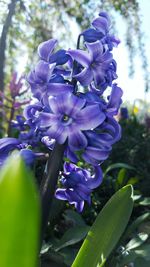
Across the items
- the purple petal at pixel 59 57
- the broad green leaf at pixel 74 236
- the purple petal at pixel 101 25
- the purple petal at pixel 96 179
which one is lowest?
the broad green leaf at pixel 74 236

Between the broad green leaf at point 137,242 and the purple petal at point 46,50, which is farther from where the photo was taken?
the broad green leaf at point 137,242

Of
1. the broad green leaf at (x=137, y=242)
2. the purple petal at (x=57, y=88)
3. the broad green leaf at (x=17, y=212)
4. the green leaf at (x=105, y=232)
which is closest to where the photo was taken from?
the broad green leaf at (x=17, y=212)

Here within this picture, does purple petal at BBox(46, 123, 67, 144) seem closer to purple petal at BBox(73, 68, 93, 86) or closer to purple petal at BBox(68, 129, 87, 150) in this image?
purple petal at BBox(68, 129, 87, 150)

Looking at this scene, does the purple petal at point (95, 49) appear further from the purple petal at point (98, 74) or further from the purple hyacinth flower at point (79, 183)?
the purple hyacinth flower at point (79, 183)

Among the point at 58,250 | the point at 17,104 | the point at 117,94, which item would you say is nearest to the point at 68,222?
the point at 58,250

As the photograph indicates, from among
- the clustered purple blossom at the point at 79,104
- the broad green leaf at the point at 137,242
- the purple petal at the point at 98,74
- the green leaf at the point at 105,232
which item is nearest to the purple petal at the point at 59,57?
the clustered purple blossom at the point at 79,104

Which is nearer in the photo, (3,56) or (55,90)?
(55,90)

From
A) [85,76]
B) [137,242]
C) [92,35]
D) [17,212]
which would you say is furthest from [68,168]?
[17,212]

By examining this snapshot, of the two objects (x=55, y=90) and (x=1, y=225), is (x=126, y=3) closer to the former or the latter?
(x=55, y=90)

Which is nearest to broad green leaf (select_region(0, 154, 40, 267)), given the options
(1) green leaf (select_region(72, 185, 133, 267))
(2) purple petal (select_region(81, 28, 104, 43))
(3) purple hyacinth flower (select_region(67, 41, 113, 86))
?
(1) green leaf (select_region(72, 185, 133, 267))
